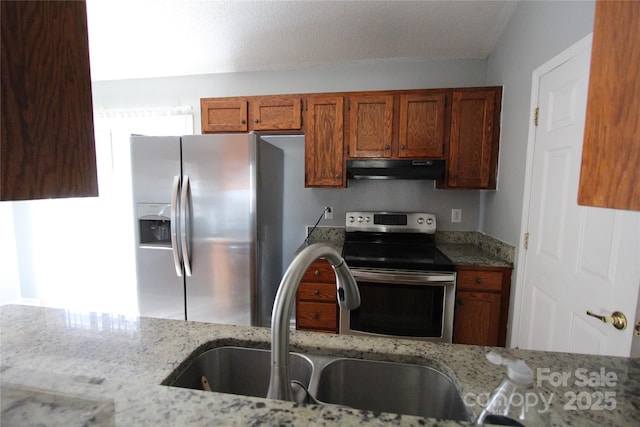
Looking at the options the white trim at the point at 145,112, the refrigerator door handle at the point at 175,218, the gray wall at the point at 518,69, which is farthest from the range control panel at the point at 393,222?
the white trim at the point at 145,112

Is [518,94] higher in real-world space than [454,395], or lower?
higher

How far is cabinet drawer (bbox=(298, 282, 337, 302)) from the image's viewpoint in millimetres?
2109

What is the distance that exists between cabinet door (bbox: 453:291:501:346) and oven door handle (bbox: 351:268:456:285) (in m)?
0.19

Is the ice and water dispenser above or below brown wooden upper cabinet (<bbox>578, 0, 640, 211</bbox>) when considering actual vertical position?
below

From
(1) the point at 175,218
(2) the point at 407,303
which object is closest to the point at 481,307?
(2) the point at 407,303

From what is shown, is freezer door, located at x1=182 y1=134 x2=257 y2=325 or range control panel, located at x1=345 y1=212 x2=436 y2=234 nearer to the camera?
freezer door, located at x1=182 y1=134 x2=257 y2=325

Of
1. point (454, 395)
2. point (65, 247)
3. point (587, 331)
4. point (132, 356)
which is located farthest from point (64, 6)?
point (65, 247)

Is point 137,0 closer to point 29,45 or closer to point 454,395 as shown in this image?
point 29,45

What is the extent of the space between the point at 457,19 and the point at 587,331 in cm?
212

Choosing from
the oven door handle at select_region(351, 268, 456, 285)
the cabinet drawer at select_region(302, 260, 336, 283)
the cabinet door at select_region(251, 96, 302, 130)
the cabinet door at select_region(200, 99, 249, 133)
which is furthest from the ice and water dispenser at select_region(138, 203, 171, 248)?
the oven door handle at select_region(351, 268, 456, 285)

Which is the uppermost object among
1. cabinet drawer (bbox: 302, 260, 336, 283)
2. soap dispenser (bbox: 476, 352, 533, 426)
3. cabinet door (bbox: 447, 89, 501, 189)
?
cabinet door (bbox: 447, 89, 501, 189)

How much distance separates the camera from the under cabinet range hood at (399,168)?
7.14 ft

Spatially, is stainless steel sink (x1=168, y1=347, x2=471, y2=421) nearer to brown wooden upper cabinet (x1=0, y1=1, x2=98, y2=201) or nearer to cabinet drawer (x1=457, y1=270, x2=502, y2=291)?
brown wooden upper cabinet (x1=0, y1=1, x2=98, y2=201)

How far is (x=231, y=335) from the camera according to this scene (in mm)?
832
